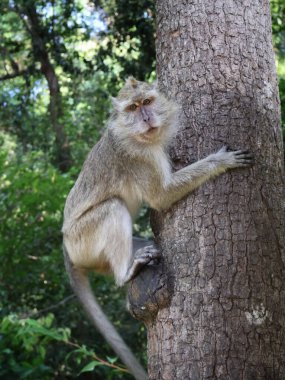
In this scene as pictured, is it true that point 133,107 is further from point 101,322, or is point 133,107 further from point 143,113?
point 101,322

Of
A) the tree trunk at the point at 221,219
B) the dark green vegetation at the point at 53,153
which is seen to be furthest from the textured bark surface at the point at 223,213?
the dark green vegetation at the point at 53,153

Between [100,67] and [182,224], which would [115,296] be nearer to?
[100,67]

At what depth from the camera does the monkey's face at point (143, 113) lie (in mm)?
4531

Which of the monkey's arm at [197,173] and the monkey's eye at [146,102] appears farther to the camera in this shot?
the monkey's eye at [146,102]

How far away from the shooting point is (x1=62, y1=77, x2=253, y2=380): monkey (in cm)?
Result: 438

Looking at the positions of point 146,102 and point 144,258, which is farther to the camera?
point 146,102

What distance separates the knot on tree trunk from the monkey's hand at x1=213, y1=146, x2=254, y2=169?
2.67 ft

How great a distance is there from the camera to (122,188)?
4.77 metres

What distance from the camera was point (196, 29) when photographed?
4.21m

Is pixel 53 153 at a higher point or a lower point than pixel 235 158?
lower

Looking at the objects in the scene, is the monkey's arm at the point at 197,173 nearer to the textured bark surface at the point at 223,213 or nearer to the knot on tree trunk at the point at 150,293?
the textured bark surface at the point at 223,213

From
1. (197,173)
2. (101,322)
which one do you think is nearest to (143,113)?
(197,173)

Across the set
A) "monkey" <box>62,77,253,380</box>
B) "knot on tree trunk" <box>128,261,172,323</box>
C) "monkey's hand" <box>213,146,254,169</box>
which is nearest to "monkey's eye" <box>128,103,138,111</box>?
"monkey" <box>62,77,253,380</box>

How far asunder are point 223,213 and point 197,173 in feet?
1.59
